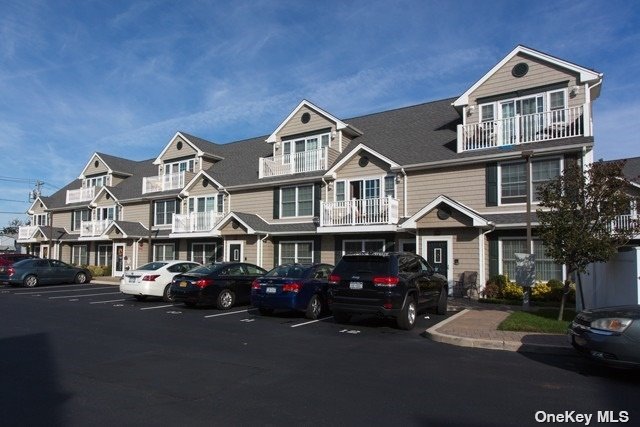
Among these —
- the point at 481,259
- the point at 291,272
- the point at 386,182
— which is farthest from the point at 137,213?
the point at 481,259

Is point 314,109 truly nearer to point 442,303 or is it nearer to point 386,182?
point 386,182

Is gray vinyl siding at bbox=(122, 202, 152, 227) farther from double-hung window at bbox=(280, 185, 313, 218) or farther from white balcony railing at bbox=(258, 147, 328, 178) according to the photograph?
double-hung window at bbox=(280, 185, 313, 218)

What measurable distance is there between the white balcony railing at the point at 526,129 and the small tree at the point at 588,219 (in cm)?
613

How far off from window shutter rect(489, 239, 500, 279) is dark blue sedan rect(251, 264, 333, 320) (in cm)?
699

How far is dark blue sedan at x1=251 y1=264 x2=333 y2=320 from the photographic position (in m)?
13.2

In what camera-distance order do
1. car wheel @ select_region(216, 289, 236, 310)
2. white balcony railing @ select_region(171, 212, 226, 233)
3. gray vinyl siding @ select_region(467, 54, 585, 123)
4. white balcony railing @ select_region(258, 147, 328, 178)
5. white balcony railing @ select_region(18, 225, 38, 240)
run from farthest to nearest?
white balcony railing @ select_region(18, 225, 38, 240) → white balcony railing @ select_region(171, 212, 226, 233) → white balcony railing @ select_region(258, 147, 328, 178) → gray vinyl siding @ select_region(467, 54, 585, 123) → car wheel @ select_region(216, 289, 236, 310)

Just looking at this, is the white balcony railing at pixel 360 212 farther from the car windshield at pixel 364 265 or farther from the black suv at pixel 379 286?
the car windshield at pixel 364 265

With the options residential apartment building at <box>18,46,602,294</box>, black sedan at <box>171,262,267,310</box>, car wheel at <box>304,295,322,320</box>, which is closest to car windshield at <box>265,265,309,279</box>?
car wheel at <box>304,295,322,320</box>

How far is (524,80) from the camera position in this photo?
61.2ft

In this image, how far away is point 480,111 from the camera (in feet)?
63.8

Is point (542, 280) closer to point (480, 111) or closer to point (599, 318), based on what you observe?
point (480, 111)

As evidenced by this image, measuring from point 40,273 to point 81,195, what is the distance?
13.8 meters

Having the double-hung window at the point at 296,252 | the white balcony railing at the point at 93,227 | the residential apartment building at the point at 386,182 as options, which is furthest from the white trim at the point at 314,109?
the white balcony railing at the point at 93,227

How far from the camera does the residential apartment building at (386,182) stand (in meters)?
17.5
